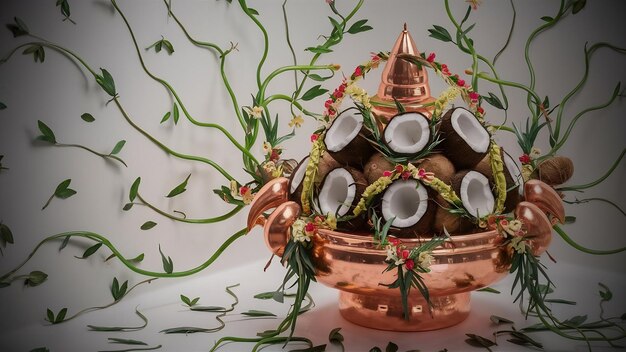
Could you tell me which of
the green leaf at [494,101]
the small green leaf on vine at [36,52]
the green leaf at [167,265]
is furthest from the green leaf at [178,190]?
the green leaf at [494,101]

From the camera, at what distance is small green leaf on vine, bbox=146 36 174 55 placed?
2.23 m

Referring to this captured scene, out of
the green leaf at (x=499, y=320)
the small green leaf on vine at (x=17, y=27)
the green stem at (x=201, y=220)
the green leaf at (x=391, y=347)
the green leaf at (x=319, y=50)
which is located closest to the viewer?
the green leaf at (x=391, y=347)

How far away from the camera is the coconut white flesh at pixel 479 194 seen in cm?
191

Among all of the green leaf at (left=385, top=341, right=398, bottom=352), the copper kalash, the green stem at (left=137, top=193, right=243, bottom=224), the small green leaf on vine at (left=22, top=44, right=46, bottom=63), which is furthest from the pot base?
the small green leaf on vine at (left=22, top=44, right=46, bottom=63)

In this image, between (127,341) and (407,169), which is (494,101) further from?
(127,341)

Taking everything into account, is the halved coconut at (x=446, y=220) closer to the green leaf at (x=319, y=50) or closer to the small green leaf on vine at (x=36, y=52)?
the green leaf at (x=319, y=50)

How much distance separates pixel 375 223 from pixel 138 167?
27.1 inches

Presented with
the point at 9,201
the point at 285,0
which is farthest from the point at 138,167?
the point at 285,0

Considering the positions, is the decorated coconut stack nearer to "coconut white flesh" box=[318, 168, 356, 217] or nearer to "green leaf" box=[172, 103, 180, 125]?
"coconut white flesh" box=[318, 168, 356, 217]

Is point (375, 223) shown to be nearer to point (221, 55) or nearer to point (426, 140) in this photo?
point (426, 140)

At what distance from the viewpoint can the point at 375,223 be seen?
1.83m

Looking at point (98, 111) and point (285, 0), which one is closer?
point (98, 111)

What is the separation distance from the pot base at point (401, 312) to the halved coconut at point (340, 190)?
0.72ft

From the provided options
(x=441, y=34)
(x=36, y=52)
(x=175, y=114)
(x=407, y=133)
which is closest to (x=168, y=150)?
(x=175, y=114)
